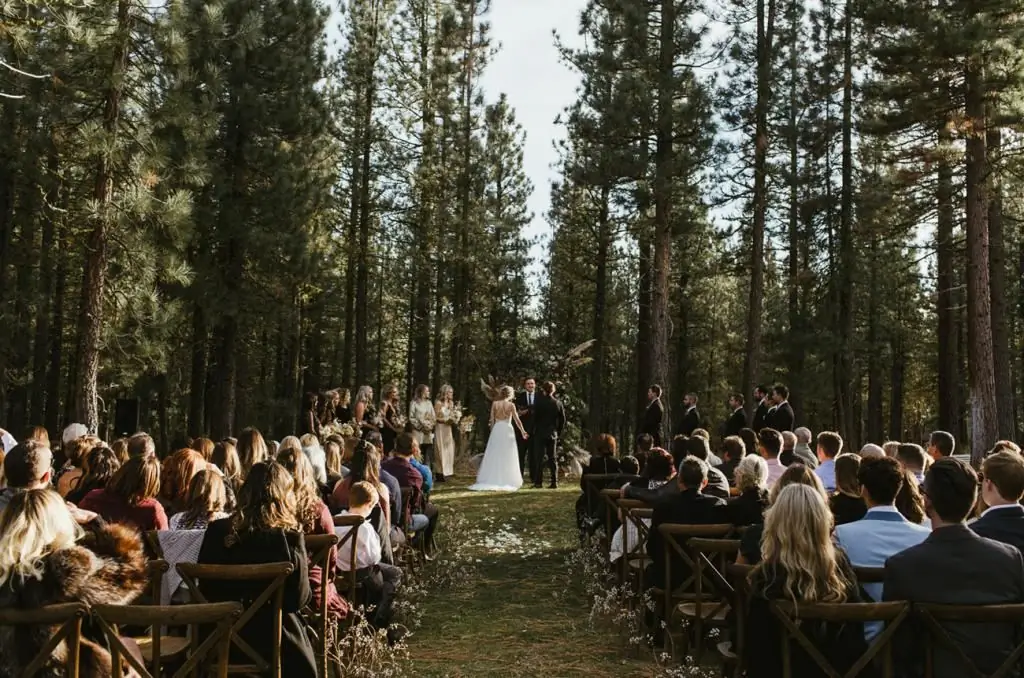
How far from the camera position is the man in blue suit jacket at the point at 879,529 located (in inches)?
179

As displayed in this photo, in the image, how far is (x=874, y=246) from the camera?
24.8 meters

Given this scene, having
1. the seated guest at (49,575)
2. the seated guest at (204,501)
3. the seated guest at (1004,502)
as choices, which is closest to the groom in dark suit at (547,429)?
the seated guest at (204,501)

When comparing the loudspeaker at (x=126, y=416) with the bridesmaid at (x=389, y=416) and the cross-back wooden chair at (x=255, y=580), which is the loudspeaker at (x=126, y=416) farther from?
the cross-back wooden chair at (x=255, y=580)

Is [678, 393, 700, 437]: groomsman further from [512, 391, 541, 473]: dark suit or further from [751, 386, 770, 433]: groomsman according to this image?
[512, 391, 541, 473]: dark suit

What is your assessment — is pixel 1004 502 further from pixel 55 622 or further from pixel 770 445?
pixel 55 622

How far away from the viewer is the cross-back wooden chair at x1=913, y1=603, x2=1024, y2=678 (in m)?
3.40

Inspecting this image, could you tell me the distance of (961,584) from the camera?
3.69 m

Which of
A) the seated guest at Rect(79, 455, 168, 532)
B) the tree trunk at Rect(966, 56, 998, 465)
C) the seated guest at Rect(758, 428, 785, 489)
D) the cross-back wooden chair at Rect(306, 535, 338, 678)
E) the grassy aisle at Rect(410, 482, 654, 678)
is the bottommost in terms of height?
the grassy aisle at Rect(410, 482, 654, 678)

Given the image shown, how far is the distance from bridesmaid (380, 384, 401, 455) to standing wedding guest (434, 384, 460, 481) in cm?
164

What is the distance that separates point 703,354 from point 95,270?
112ft

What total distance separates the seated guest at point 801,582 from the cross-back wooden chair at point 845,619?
81 mm

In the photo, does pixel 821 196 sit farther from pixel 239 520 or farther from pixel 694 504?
pixel 239 520

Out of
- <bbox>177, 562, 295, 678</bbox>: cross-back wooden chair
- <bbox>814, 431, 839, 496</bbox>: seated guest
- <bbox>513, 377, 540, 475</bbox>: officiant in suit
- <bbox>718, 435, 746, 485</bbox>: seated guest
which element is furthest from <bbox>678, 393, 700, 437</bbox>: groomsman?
<bbox>177, 562, 295, 678</bbox>: cross-back wooden chair

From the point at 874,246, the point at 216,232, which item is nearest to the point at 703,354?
the point at 874,246
